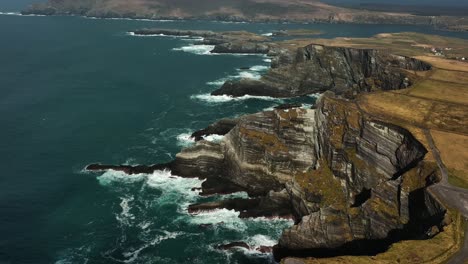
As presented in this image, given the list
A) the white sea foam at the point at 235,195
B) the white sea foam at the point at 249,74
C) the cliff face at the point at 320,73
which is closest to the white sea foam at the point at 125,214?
the white sea foam at the point at 235,195

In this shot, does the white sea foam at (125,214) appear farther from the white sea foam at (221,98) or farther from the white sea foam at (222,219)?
the white sea foam at (221,98)

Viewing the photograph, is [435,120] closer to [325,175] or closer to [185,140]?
[325,175]

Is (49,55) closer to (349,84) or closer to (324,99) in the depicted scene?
(349,84)

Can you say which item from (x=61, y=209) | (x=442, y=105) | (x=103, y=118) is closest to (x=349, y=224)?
(x=442, y=105)

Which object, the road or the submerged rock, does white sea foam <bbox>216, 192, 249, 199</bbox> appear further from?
the road

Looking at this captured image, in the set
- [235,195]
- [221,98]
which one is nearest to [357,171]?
[235,195]
